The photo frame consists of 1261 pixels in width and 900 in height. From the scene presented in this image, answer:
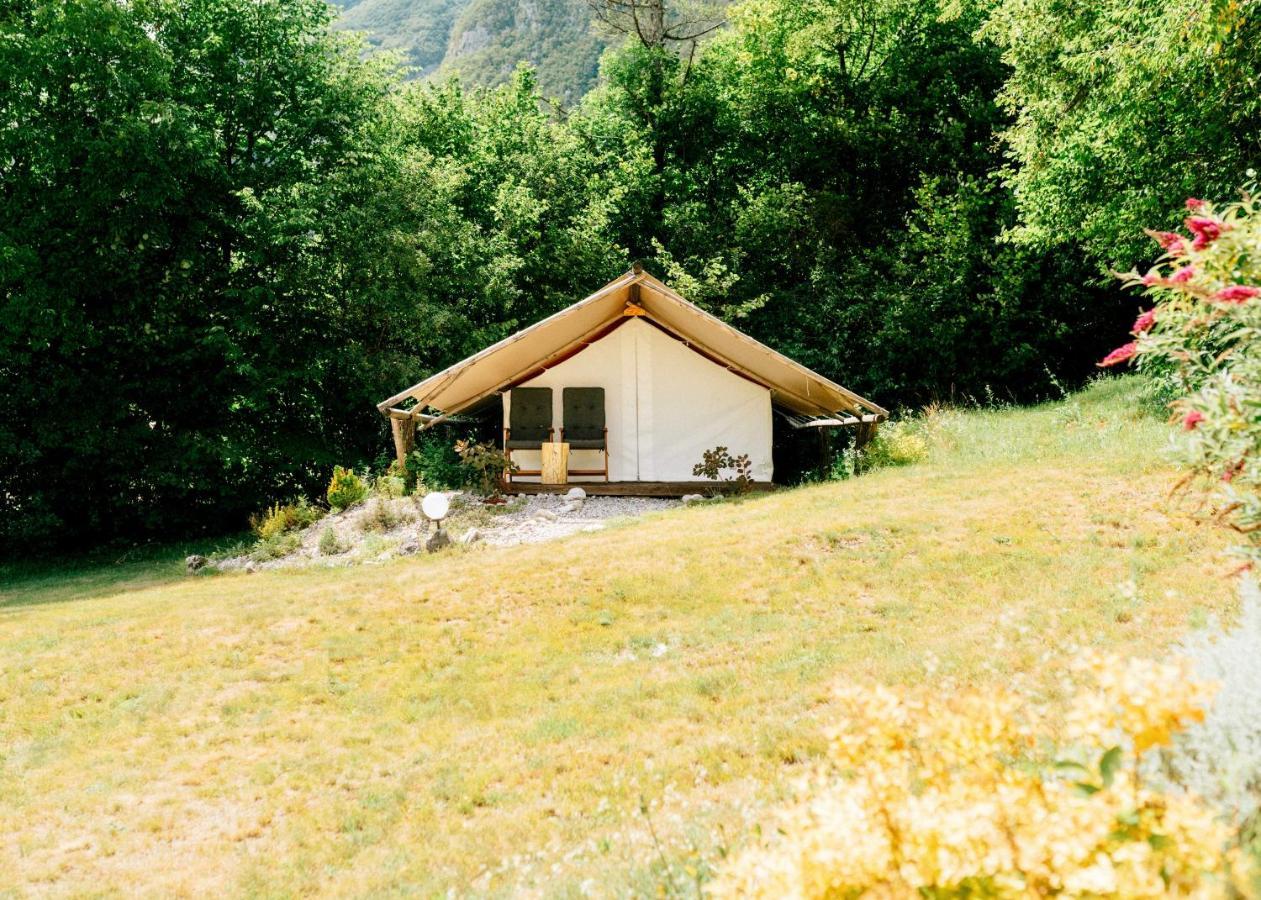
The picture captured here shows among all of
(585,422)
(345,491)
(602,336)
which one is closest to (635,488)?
(585,422)

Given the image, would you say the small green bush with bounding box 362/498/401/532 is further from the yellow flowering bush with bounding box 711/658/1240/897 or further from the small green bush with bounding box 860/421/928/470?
the yellow flowering bush with bounding box 711/658/1240/897

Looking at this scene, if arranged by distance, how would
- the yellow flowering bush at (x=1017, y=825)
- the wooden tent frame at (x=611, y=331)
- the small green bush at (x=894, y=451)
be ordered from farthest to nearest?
the small green bush at (x=894, y=451)
the wooden tent frame at (x=611, y=331)
the yellow flowering bush at (x=1017, y=825)

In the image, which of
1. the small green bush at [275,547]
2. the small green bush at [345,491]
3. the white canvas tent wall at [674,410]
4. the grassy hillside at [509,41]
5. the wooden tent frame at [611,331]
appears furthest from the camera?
the grassy hillside at [509,41]

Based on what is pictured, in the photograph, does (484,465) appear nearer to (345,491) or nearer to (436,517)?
(345,491)

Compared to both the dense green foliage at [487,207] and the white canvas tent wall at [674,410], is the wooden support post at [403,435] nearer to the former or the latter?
the white canvas tent wall at [674,410]

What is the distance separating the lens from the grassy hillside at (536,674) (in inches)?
174

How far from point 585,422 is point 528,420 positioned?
113 centimetres

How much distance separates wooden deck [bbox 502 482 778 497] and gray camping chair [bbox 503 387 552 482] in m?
0.55

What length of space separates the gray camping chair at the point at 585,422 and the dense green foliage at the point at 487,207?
17.8 ft

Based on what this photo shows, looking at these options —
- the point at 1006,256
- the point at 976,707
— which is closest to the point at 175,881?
the point at 976,707

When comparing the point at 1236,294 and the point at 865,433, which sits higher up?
the point at 1236,294

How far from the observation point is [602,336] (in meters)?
16.2

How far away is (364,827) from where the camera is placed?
4734mm

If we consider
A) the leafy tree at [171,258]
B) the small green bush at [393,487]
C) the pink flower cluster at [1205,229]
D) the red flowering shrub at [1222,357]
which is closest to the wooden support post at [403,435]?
the small green bush at [393,487]
